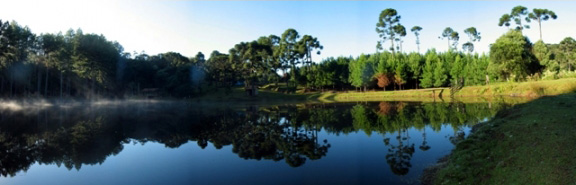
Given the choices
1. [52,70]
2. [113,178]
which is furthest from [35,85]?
[113,178]

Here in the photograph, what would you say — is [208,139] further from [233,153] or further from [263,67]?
[263,67]

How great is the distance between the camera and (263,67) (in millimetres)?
80125

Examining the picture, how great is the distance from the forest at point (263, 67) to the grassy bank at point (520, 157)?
46.5 meters

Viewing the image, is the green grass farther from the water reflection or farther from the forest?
the water reflection

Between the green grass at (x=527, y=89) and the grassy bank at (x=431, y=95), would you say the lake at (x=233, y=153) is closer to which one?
the grassy bank at (x=431, y=95)

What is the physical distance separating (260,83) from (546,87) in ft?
245

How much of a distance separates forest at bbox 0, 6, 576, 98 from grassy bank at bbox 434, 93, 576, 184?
46.5 metres

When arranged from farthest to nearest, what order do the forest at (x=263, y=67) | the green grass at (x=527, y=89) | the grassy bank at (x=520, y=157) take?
the forest at (x=263, y=67)
the green grass at (x=527, y=89)
the grassy bank at (x=520, y=157)

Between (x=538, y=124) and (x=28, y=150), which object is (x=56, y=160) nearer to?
(x=28, y=150)

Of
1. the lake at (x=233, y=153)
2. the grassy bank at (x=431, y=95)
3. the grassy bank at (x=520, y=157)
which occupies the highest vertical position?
the grassy bank at (x=431, y=95)

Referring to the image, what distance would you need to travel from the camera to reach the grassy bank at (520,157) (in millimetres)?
7924

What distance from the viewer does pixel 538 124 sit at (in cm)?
1365

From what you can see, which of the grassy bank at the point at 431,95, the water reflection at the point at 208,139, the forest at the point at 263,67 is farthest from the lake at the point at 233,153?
the forest at the point at 263,67

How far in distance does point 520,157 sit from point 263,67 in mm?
72386
